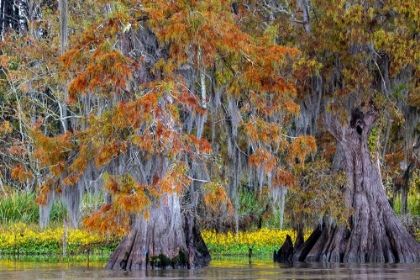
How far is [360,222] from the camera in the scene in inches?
866

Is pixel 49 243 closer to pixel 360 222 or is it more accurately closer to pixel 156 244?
pixel 156 244

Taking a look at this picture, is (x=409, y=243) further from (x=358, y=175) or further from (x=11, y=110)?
(x=11, y=110)

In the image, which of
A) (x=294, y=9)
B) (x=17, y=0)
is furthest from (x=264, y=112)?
(x=17, y=0)

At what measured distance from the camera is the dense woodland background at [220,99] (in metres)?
17.5

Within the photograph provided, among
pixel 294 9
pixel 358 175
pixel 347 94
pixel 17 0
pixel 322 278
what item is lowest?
pixel 322 278

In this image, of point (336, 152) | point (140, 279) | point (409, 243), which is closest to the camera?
point (140, 279)

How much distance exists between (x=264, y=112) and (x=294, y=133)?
4664 millimetres

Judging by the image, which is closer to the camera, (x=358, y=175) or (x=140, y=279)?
(x=140, y=279)

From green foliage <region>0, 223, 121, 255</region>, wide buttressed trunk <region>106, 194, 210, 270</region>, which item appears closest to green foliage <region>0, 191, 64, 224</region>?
green foliage <region>0, 223, 121, 255</region>

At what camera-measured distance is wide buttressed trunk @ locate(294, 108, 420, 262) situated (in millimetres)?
21562

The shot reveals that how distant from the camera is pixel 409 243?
21.5 meters

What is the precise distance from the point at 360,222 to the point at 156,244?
5.82 metres

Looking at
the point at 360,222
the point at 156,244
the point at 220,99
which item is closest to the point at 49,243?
the point at 220,99

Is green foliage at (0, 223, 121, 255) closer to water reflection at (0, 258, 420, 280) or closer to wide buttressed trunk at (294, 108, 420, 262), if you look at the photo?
wide buttressed trunk at (294, 108, 420, 262)
